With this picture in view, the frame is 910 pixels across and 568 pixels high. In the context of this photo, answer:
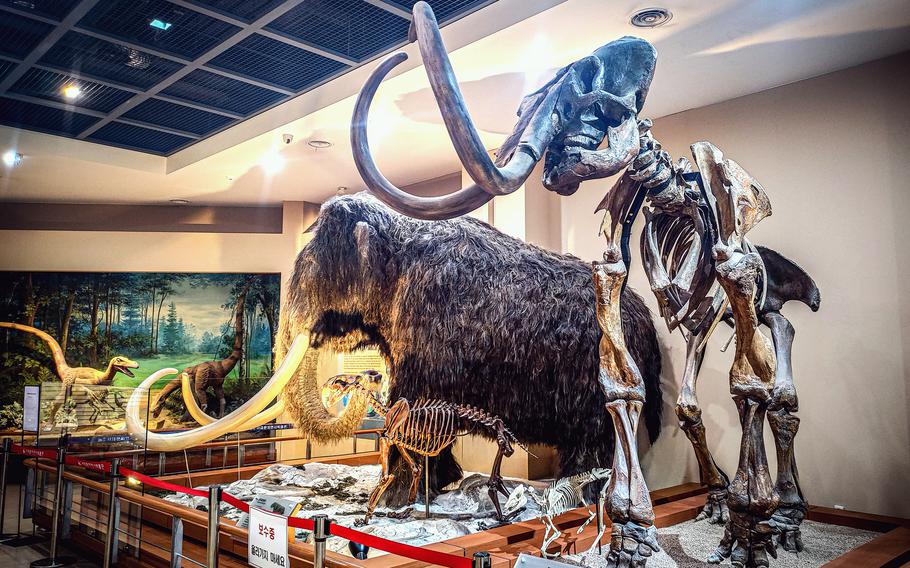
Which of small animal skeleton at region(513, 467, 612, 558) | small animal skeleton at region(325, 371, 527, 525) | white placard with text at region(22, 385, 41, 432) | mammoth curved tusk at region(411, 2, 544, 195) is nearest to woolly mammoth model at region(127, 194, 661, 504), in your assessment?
small animal skeleton at region(325, 371, 527, 525)

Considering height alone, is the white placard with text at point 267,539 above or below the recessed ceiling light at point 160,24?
below

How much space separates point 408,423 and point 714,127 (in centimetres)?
325

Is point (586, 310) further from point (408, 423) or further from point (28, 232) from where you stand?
point (28, 232)

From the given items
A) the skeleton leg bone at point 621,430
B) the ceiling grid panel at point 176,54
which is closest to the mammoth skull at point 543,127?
the skeleton leg bone at point 621,430

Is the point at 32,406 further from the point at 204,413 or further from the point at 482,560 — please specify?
the point at 482,560

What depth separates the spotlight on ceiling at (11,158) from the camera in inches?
246

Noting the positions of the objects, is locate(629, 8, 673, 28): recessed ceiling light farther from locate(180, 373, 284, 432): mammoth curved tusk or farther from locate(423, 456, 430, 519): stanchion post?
locate(180, 373, 284, 432): mammoth curved tusk

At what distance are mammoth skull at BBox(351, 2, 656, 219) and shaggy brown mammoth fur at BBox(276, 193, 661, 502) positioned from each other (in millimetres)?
1472

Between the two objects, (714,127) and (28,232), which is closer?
(714,127)

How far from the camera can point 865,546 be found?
314 cm

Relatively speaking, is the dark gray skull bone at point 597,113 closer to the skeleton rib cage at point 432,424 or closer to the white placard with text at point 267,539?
the skeleton rib cage at point 432,424

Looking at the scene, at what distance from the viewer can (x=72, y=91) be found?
205 inches

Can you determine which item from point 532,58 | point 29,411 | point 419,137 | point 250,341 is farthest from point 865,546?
point 250,341

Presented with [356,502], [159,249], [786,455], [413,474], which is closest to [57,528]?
[356,502]
